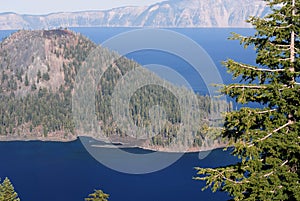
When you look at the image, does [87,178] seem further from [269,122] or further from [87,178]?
[269,122]

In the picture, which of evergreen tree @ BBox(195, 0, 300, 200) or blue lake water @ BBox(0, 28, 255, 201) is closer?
evergreen tree @ BBox(195, 0, 300, 200)

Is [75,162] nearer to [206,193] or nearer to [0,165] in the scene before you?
[0,165]

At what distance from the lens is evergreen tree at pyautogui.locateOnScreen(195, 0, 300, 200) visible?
1739 cm

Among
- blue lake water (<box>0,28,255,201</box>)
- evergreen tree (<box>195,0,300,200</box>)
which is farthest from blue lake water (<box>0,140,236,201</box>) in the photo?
evergreen tree (<box>195,0,300,200</box>)

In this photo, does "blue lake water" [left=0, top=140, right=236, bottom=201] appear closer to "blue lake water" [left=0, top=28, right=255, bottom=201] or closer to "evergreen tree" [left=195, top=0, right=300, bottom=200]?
"blue lake water" [left=0, top=28, right=255, bottom=201]

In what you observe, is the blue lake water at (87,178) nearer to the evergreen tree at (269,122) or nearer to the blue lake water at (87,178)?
the blue lake water at (87,178)

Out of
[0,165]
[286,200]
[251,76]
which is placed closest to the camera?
[286,200]

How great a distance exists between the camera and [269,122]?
18.0 m

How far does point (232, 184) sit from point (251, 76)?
15.0 feet

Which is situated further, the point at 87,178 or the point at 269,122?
the point at 87,178

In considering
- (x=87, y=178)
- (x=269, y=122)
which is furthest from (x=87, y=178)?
(x=269, y=122)

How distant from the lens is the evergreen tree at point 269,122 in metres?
17.4

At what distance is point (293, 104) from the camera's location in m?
17.8

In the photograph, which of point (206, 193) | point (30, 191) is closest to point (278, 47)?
point (206, 193)
